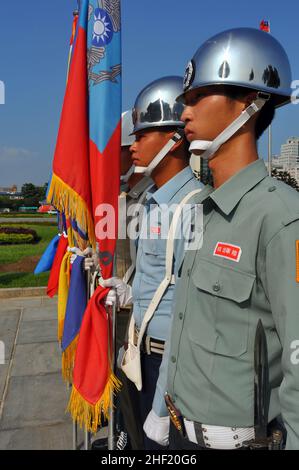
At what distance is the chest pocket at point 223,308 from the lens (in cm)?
130

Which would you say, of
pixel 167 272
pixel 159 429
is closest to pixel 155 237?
pixel 167 272

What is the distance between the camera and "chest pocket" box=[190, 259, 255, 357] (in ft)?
4.26

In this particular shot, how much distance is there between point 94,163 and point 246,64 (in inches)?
47.0

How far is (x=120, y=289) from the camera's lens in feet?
8.24

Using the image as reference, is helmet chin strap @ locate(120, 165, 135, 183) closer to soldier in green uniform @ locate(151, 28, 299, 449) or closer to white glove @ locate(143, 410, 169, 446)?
soldier in green uniform @ locate(151, 28, 299, 449)

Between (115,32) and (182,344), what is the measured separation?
1.78 meters

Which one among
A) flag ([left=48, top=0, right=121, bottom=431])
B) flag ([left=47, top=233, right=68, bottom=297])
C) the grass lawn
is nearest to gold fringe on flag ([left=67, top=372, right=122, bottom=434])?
flag ([left=48, top=0, right=121, bottom=431])

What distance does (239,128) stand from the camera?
147 centimetres

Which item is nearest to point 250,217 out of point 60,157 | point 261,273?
point 261,273

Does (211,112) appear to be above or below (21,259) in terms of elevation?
above

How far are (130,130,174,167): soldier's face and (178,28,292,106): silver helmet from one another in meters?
0.87

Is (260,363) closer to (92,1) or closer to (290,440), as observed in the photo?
(290,440)

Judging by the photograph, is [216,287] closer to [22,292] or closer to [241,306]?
[241,306]

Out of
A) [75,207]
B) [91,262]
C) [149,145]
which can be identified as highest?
[149,145]
